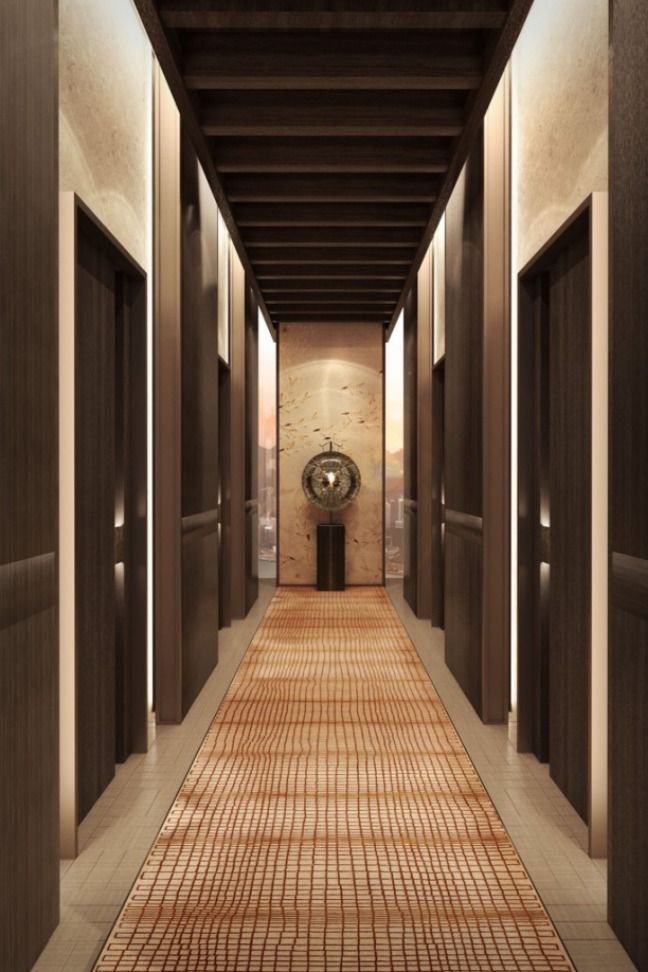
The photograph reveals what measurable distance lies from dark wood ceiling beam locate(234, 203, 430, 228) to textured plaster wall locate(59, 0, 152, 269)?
1.58 meters

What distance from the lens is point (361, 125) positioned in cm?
390

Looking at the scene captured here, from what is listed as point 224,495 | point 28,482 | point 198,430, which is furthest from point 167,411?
point 224,495

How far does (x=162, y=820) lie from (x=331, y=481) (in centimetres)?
629

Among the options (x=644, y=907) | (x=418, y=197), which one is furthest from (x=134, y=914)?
(x=418, y=197)

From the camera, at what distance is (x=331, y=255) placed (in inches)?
254

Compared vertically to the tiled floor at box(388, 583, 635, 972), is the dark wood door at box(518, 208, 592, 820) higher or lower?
higher

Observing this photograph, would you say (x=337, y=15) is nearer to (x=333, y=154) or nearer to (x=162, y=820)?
(x=333, y=154)

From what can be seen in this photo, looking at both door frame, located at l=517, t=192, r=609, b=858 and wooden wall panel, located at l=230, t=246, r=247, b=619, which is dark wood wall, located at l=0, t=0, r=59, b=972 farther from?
wooden wall panel, located at l=230, t=246, r=247, b=619

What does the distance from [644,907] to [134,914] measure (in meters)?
1.27

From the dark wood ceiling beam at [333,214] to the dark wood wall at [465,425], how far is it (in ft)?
0.84

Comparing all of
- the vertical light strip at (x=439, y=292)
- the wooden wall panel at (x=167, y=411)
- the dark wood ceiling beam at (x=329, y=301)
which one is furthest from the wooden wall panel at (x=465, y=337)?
the dark wood ceiling beam at (x=329, y=301)

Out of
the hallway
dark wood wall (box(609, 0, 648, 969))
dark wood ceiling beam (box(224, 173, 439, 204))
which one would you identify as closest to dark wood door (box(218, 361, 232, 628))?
the hallway

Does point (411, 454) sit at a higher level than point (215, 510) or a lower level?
higher

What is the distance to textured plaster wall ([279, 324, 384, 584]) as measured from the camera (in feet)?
31.0
